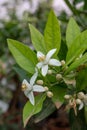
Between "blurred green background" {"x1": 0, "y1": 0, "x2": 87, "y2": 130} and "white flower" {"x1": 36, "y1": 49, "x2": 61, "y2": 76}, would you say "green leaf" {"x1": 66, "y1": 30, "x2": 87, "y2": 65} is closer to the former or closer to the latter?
"white flower" {"x1": 36, "y1": 49, "x2": 61, "y2": 76}

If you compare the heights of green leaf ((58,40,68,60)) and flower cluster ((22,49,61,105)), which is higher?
flower cluster ((22,49,61,105))

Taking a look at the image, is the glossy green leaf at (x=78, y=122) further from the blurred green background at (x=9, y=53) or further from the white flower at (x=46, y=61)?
the blurred green background at (x=9, y=53)

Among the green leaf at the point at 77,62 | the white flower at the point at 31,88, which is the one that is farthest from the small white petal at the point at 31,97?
the green leaf at the point at 77,62

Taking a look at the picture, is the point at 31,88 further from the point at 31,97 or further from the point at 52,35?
the point at 52,35

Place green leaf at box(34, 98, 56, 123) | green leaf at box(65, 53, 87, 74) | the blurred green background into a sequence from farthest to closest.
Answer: the blurred green background → green leaf at box(34, 98, 56, 123) → green leaf at box(65, 53, 87, 74)

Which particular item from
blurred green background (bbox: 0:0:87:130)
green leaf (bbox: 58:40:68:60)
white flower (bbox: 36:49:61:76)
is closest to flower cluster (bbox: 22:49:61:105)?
white flower (bbox: 36:49:61:76)

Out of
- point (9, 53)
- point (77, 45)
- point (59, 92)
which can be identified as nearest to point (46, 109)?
point (59, 92)
